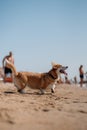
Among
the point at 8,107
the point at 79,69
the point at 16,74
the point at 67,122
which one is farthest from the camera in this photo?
the point at 79,69

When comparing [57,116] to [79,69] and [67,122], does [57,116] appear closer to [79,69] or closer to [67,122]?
[67,122]

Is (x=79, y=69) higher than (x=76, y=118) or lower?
higher

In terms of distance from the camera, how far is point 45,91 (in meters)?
9.87

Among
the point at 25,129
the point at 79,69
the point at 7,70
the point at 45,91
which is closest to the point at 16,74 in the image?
the point at 45,91

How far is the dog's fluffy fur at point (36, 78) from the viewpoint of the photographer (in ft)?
31.1

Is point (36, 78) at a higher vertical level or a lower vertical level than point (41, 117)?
higher

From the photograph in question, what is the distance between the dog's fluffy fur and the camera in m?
9.47

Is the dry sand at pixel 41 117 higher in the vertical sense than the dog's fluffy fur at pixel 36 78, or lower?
lower

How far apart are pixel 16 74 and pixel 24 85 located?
1.43ft

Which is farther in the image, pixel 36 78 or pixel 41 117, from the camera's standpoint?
pixel 36 78

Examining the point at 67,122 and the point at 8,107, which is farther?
the point at 8,107

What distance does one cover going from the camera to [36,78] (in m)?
9.67

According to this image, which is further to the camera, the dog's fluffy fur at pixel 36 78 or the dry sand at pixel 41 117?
the dog's fluffy fur at pixel 36 78

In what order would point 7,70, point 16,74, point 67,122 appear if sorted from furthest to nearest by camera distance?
point 7,70 < point 16,74 < point 67,122
